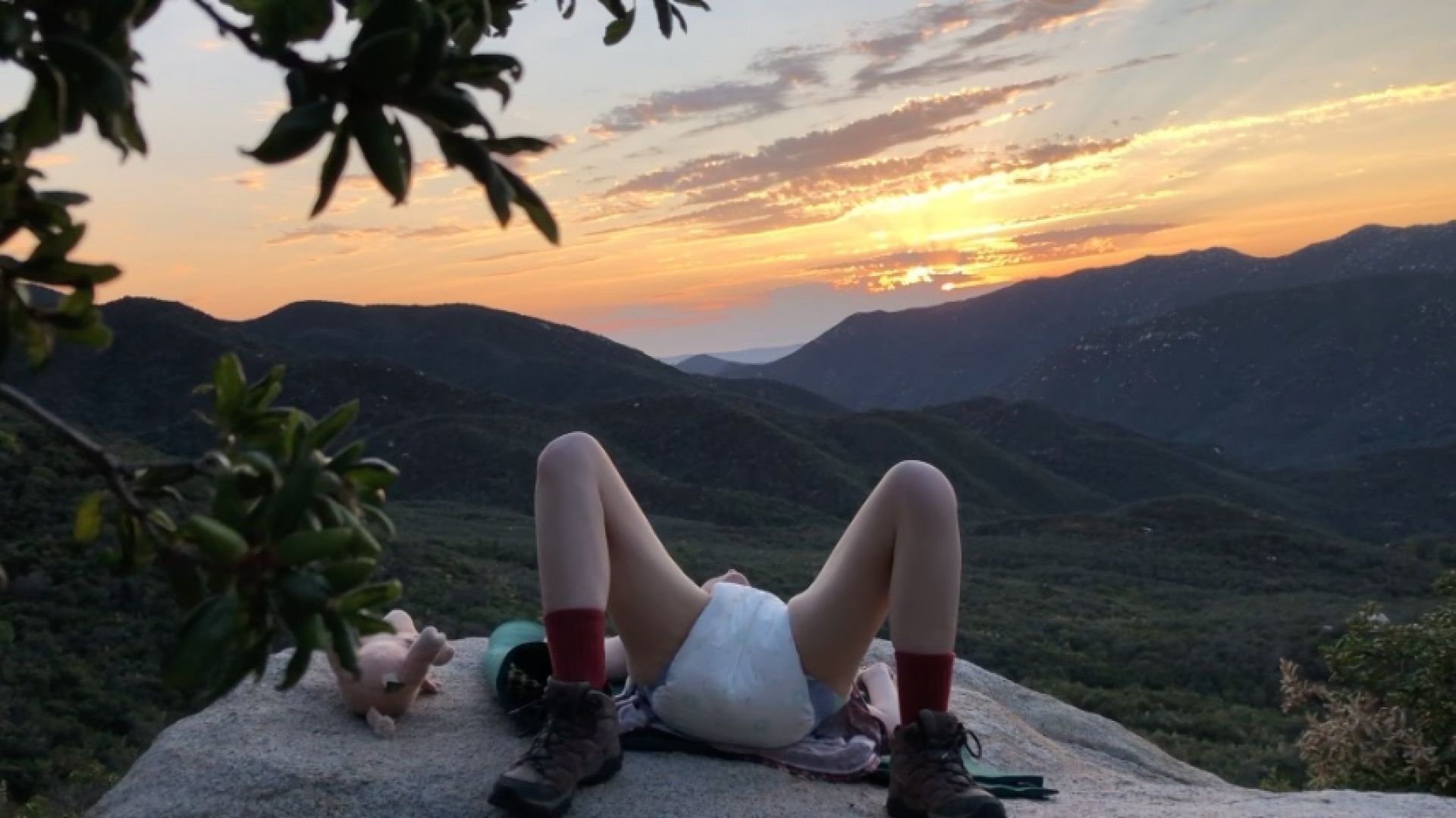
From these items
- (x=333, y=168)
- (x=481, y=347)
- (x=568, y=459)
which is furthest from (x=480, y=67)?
(x=481, y=347)

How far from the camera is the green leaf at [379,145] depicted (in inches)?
51.2

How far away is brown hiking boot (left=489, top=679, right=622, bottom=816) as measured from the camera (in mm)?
3426

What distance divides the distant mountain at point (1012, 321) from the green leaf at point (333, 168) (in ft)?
387

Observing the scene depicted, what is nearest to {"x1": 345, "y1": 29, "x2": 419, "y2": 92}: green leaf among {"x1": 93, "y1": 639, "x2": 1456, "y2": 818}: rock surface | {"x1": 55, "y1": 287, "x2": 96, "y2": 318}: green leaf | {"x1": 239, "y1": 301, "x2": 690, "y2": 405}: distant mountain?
{"x1": 55, "y1": 287, "x2": 96, "y2": 318}: green leaf

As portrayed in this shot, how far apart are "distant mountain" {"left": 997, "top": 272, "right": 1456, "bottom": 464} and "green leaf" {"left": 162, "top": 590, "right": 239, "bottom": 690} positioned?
81.1m

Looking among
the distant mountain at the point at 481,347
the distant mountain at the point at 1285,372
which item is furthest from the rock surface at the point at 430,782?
the distant mountain at the point at 1285,372

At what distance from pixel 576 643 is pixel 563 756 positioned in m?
A: 0.34

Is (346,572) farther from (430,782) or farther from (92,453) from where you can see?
(430,782)

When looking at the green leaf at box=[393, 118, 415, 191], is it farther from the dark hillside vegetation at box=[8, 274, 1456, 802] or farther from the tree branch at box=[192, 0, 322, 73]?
the dark hillside vegetation at box=[8, 274, 1456, 802]

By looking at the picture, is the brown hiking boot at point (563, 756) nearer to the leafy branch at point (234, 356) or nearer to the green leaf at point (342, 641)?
the leafy branch at point (234, 356)

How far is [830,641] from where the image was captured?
397cm

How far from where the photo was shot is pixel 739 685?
12.8 ft

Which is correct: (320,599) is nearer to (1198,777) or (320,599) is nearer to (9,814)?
(1198,777)

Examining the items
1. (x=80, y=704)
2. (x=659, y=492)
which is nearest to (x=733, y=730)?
(x=80, y=704)
